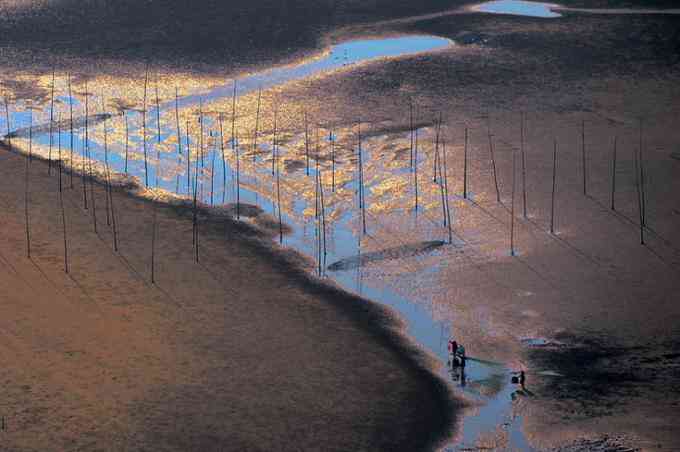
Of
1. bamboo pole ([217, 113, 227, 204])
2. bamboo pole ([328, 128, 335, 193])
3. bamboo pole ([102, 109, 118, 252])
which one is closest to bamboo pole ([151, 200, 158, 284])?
bamboo pole ([102, 109, 118, 252])

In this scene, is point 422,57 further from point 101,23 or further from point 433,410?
point 433,410

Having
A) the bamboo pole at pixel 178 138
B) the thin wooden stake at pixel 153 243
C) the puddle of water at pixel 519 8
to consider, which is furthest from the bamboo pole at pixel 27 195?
the puddle of water at pixel 519 8

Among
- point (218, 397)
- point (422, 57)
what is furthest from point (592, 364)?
point (422, 57)

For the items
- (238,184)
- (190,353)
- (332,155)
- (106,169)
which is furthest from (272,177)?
(190,353)

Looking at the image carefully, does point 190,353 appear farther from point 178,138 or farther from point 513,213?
point 178,138

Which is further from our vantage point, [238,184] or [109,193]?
[238,184]

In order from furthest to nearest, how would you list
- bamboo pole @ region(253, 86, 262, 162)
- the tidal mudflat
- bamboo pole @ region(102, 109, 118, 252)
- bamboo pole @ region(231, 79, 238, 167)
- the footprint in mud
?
bamboo pole @ region(231, 79, 238, 167) < bamboo pole @ region(253, 86, 262, 162) < bamboo pole @ region(102, 109, 118, 252) < the footprint in mud < the tidal mudflat

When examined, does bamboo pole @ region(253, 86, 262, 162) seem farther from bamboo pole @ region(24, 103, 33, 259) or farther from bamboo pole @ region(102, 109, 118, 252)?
bamboo pole @ region(24, 103, 33, 259)
